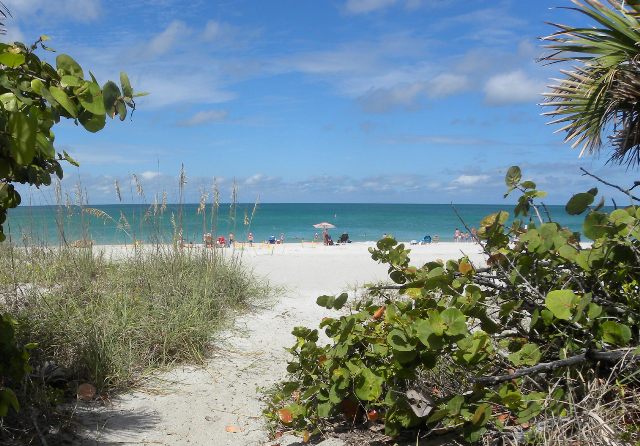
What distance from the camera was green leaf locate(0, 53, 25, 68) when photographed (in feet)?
4.86

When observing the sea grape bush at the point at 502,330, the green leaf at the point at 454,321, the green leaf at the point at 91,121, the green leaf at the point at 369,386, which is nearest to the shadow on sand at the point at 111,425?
the sea grape bush at the point at 502,330

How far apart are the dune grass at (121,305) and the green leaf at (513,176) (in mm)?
2891

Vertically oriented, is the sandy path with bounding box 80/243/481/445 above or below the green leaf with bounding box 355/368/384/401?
below

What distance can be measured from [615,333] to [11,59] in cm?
215

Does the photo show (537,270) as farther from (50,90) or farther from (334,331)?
(50,90)

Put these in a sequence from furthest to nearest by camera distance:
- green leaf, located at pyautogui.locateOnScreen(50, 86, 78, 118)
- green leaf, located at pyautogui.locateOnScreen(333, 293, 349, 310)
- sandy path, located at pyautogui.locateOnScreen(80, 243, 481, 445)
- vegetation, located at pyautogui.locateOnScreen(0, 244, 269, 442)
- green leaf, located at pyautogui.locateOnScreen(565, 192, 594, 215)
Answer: vegetation, located at pyautogui.locateOnScreen(0, 244, 269, 442), sandy path, located at pyautogui.locateOnScreen(80, 243, 481, 445), green leaf, located at pyautogui.locateOnScreen(333, 293, 349, 310), green leaf, located at pyautogui.locateOnScreen(565, 192, 594, 215), green leaf, located at pyautogui.locateOnScreen(50, 86, 78, 118)

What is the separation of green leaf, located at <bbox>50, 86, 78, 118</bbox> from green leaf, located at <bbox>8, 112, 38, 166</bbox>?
9 cm

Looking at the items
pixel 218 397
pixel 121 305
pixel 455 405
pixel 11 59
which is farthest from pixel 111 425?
pixel 11 59

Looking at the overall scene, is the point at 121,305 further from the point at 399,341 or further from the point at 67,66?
the point at 67,66

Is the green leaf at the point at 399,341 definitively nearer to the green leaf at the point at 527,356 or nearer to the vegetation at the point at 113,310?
the green leaf at the point at 527,356

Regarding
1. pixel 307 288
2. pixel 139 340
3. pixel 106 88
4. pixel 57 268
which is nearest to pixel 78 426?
pixel 139 340

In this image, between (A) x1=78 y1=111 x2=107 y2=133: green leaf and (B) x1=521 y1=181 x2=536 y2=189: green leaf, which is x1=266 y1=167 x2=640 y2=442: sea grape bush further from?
(A) x1=78 y1=111 x2=107 y2=133: green leaf

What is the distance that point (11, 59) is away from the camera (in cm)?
149

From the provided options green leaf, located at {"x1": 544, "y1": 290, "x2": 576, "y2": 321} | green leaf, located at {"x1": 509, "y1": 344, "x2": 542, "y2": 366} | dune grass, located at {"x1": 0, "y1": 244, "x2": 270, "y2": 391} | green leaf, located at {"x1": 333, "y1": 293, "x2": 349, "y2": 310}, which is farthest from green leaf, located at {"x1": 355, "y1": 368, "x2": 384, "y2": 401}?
dune grass, located at {"x1": 0, "y1": 244, "x2": 270, "y2": 391}
